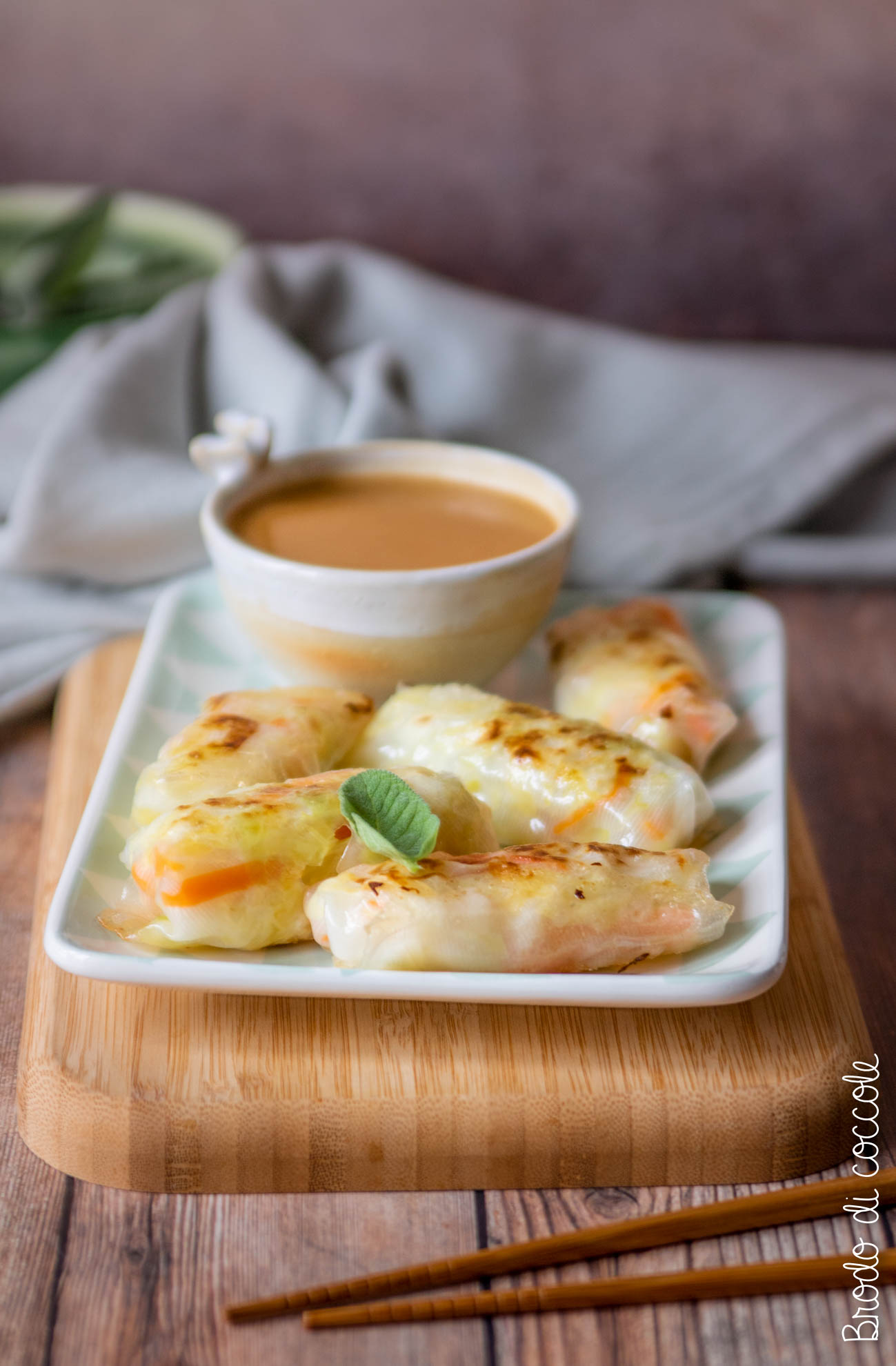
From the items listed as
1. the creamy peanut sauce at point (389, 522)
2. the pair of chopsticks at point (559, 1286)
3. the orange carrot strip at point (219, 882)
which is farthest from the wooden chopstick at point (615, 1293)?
the creamy peanut sauce at point (389, 522)

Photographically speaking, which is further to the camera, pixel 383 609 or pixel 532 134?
pixel 532 134

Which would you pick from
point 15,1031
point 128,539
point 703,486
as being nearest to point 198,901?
point 15,1031

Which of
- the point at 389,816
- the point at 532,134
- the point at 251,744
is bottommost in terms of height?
the point at 251,744

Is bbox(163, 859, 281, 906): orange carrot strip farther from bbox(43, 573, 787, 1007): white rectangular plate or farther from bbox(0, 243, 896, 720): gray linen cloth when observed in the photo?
bbox(0, 243, 896, 720): gray linen cloth

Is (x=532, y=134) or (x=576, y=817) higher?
(x=532, y=134)

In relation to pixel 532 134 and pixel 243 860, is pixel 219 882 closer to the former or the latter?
pixel 243 860

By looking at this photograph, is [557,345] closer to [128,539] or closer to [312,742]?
[128,539]

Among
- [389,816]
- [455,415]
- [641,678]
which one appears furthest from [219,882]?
[455,415]
